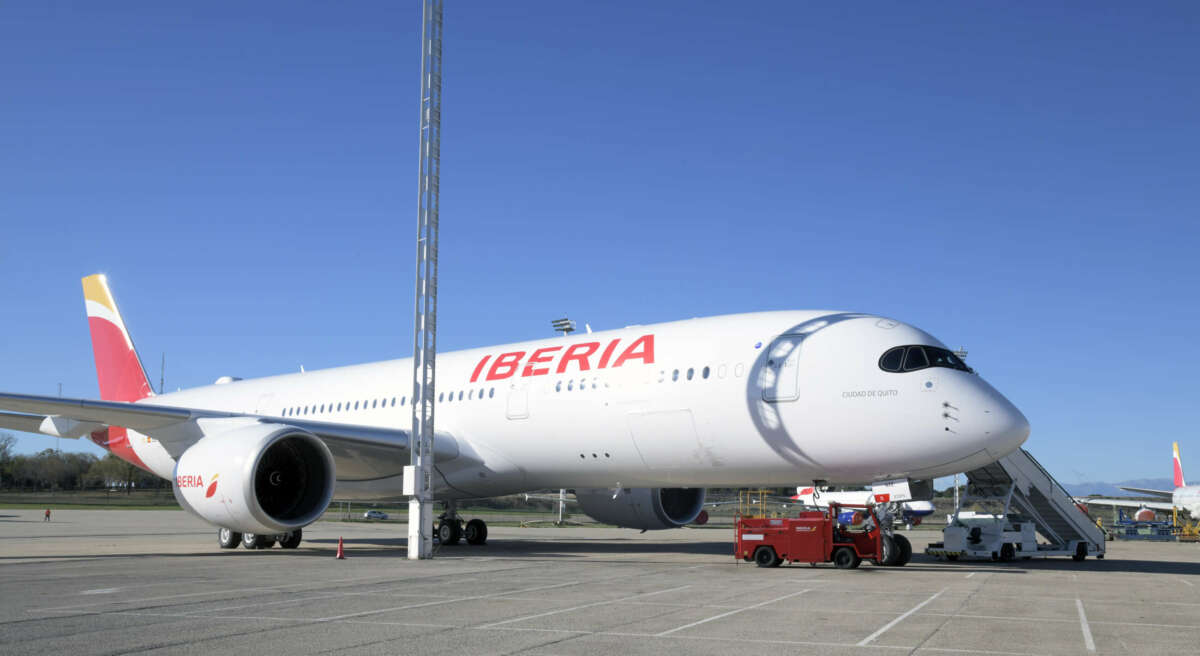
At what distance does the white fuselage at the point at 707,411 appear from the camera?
534 inches

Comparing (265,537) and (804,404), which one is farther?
(265,537)

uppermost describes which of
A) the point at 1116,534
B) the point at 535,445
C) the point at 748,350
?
the point at 748,350

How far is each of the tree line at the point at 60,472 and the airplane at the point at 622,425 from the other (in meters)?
73.7

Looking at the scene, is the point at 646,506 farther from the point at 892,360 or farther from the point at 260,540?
the point at 260,540

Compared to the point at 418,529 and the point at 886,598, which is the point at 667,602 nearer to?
the point at 886,598

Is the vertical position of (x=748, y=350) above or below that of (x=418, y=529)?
above

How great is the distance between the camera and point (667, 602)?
9.84m

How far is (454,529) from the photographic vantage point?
68.5 ft

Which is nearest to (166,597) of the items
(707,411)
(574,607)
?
(574,607)

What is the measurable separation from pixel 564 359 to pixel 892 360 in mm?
6340

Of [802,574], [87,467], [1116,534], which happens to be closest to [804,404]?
[802,574]

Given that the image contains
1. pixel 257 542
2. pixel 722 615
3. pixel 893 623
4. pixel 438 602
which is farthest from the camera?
pixel 257 542

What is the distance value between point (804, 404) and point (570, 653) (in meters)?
8.48

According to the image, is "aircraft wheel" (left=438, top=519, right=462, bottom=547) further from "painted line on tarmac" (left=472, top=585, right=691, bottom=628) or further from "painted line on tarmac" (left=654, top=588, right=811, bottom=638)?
"painted line on tarmac" (left=654, top=588, right=811, bottom=638)
